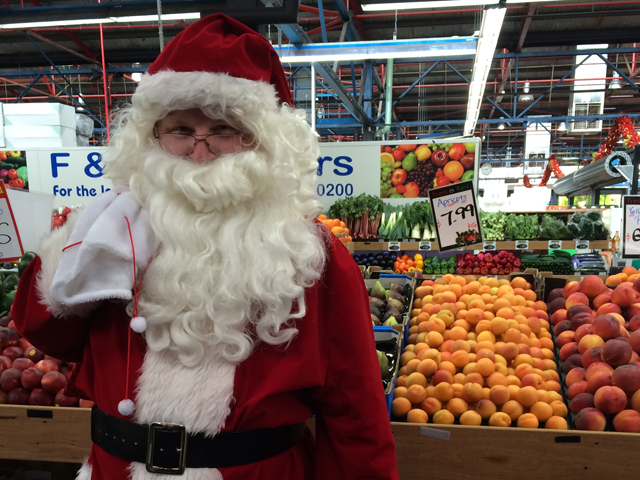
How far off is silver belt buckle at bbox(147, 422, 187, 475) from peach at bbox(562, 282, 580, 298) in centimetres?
237

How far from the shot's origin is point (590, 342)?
2105mm

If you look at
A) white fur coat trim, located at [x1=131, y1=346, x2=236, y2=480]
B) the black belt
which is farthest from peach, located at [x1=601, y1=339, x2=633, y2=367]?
white fur coat trim, located at [x1=131, y1=346, x2=236, y2=480]

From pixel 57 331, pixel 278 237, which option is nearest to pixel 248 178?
pixel 278 237

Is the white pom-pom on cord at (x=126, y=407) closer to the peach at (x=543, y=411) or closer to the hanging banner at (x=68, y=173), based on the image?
the peach at (x=543, y=411)

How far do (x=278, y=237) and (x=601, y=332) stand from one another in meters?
1.76

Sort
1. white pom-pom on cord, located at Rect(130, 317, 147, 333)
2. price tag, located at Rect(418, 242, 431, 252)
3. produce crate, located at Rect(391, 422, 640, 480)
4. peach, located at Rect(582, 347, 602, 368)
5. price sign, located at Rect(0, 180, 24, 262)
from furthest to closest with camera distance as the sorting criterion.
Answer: price tag, located at Rect(418, 242, 431, 252), price sign, located at Rect(0, 180, 24, 262), peach, located at Rect(582, 347, 602, 368), produce crate, located at Rect(391, 422, 640, 480), white pom-pom on cord, located at Rect(130, 317, 147, 333)

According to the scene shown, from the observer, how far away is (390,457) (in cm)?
110

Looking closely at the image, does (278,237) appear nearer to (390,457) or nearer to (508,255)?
(390,457)

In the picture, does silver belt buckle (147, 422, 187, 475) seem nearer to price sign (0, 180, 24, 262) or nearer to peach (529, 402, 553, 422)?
peach (529, 402, 553, 422)

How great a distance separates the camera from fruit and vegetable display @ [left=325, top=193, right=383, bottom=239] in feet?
16.2

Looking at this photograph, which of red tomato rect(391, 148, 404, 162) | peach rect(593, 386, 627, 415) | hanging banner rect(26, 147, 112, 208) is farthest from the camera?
hanging banner rect(26, 147, 112, 208)

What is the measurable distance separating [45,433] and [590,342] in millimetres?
2345

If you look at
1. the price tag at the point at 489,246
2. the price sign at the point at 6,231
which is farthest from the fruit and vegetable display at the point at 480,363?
the price sign at the point at 6,231

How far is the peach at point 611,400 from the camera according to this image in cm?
177
